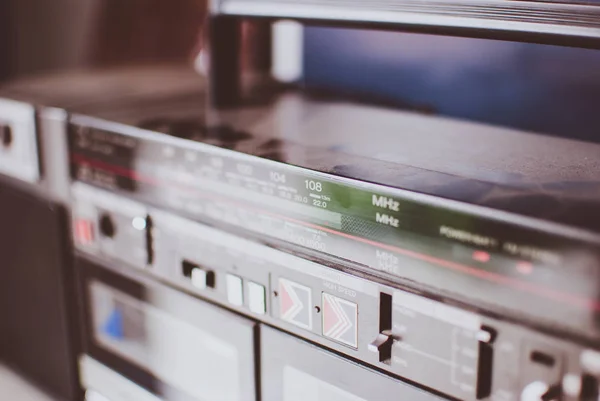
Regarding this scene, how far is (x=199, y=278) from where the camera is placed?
0.63 meters

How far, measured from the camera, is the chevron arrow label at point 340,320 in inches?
21.2

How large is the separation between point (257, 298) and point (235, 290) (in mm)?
24

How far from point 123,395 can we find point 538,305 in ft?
1.62

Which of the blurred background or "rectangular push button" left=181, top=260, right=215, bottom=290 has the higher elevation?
the blurred background

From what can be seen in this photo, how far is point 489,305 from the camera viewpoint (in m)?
0.46

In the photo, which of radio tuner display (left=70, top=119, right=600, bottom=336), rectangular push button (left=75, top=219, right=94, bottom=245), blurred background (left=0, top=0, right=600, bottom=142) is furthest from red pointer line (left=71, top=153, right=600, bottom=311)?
blurred background (left=0, top=0, right=600, bottom=142)

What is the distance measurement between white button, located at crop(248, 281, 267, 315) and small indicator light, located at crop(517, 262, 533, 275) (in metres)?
0.24

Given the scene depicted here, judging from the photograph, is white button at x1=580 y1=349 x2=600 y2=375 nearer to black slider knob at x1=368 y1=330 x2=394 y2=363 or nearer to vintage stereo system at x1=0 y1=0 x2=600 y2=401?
vintage stereo system at x1=0 y1=0 x2=600 y2=401

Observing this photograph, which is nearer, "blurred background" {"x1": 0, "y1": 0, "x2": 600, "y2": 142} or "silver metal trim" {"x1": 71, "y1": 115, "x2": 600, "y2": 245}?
"silver metal trim" {"x1": 71, "y1": 115, "x2": 600, "y2": 245}

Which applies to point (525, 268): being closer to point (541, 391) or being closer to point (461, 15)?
point (541, 391)

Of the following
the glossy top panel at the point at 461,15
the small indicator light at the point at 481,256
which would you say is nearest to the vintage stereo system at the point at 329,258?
the small indicator light at the point at 481,256

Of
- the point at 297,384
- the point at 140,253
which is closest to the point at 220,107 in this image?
the point at 140,253

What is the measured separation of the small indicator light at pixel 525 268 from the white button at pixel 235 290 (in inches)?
10.2

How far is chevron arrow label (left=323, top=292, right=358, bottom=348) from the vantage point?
539 millimetres
